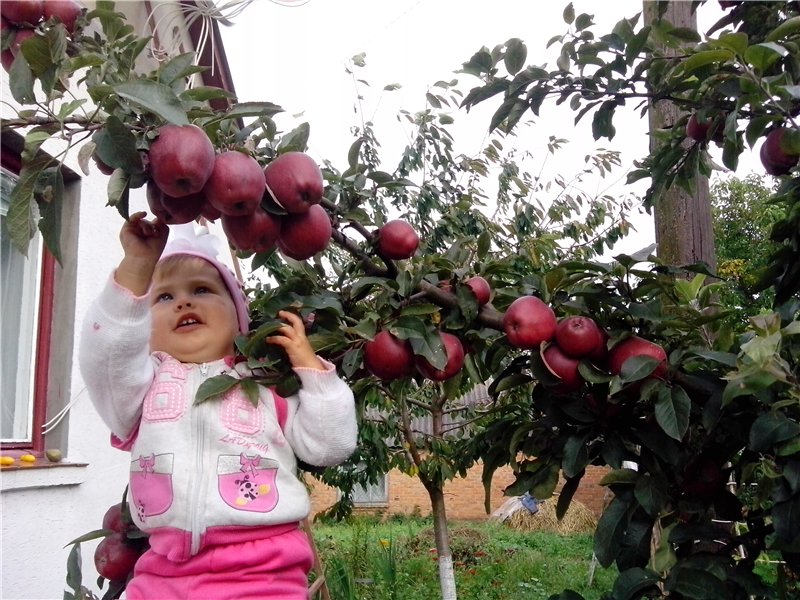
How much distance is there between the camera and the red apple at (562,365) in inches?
45.9

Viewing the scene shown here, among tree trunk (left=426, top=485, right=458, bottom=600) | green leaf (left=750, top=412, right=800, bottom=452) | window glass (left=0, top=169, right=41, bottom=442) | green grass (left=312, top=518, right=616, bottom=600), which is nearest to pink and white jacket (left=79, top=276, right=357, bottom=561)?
green leaf (left=750, top=412, right=800, bottom=452)

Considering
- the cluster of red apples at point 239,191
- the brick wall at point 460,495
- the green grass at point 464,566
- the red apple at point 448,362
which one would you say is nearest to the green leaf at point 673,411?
the red apple at point 448,362

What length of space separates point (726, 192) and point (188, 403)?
12388 mm

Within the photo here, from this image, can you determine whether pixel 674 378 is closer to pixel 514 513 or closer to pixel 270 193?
pixel 270 193

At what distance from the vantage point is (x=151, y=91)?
0.84 meters

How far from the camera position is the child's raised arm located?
1101mm

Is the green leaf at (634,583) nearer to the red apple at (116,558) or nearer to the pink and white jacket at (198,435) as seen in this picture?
the pink and white jacket at (198,435)

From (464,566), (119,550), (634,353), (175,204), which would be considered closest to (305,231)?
(175,204)

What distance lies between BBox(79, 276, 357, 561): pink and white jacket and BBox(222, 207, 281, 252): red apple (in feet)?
0.73

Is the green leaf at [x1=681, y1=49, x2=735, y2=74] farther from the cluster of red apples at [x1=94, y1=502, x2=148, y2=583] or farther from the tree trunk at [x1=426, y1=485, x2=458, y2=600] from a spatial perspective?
the tree trunk at [x1=426, y1=485, x2=458, y2=600]

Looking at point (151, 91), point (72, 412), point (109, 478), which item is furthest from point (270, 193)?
point (109, 478)

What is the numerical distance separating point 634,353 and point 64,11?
996 mm

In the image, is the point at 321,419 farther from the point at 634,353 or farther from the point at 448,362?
the point at 634,353

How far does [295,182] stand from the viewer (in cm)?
101
